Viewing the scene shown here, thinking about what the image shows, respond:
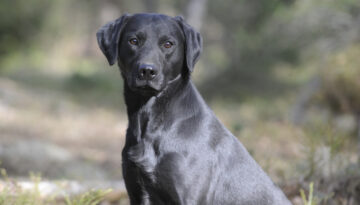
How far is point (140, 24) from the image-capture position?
2.79 m

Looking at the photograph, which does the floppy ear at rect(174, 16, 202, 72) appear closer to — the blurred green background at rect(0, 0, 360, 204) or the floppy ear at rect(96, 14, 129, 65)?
the floppy ear at rect(96, 14, 129, 65)

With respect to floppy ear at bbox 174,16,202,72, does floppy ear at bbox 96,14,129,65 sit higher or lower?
higher

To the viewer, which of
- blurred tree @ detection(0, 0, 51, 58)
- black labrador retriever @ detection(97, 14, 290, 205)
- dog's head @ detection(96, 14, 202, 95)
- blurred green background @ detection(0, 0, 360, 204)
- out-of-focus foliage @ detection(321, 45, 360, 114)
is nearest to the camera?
black labrador retriever @ detection(97, 14, 290, 205)

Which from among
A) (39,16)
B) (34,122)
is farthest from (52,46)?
(34,122)

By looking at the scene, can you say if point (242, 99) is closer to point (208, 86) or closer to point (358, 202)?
point (208, 86)

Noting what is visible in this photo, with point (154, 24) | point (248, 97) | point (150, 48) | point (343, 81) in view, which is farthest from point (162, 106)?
point (248, 97)

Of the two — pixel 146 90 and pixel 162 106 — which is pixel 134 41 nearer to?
pixel 146 90

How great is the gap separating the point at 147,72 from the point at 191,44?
1.36 feet

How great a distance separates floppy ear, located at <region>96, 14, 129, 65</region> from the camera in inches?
112

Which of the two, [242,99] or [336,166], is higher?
[242,99]


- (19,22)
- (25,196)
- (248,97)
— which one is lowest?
(25,196)

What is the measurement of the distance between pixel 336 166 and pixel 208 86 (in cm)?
766

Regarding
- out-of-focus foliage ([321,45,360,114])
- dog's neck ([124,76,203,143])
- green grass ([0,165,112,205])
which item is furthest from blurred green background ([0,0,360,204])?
dog's neck ([124,76,203,143])

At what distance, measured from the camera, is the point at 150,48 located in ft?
8.87
